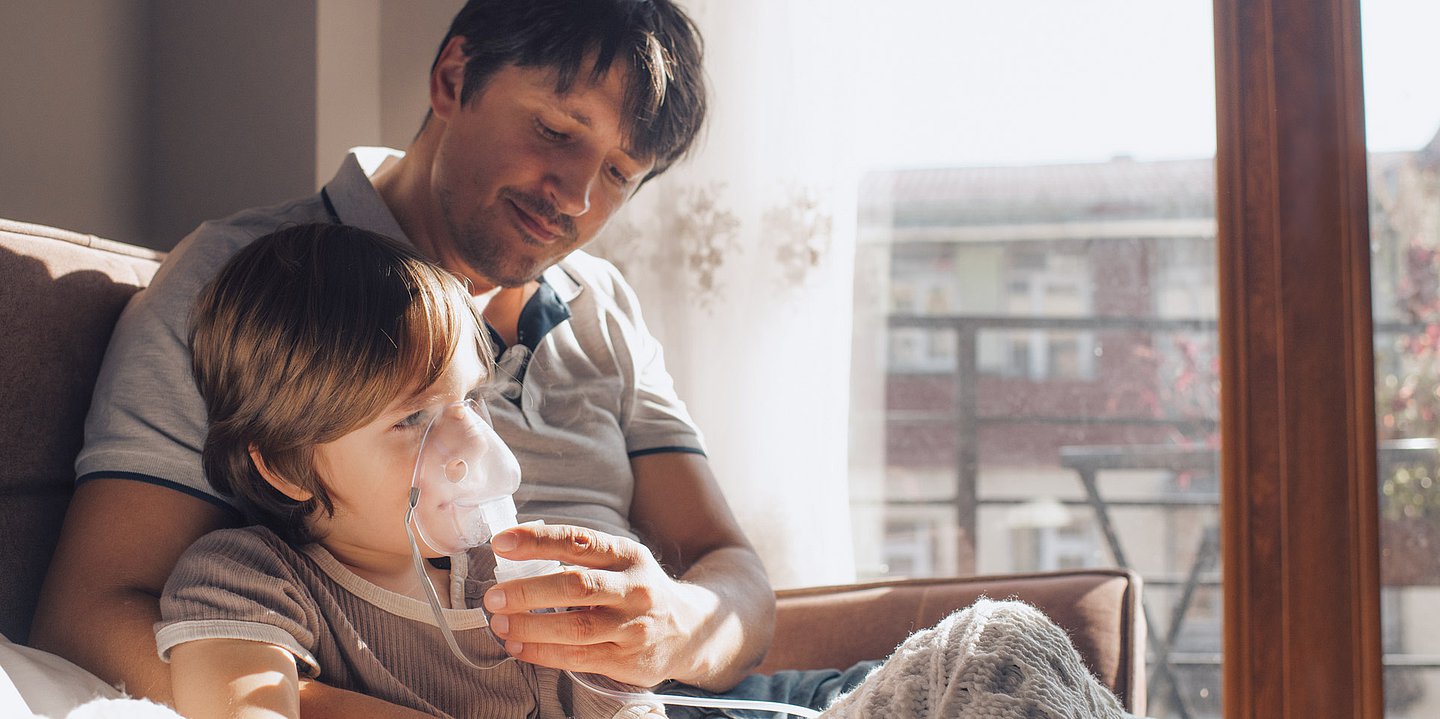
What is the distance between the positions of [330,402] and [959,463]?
1.83m

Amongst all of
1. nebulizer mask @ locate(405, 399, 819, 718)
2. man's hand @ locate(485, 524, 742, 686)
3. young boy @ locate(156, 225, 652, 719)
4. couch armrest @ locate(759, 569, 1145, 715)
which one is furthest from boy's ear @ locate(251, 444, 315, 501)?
couch armrest @ locate(759, 569, 1145, 715)

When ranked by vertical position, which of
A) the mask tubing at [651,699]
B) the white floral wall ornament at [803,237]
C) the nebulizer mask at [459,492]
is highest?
the white floral wall ornament at [803,237]

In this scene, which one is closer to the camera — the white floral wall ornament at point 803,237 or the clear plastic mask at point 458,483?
the clear plastic mask at point 458,483

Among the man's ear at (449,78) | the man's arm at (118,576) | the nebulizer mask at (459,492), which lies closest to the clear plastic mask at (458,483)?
the nebulizer mask at (459,492)

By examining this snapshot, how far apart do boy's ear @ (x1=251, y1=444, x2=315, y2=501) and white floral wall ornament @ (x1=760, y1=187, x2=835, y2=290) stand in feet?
4.34

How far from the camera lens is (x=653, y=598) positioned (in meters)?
0.94

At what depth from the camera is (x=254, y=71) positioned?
1.77 metres

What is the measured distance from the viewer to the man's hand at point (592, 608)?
84 cm

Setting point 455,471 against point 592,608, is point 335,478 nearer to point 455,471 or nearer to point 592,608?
point 455,471

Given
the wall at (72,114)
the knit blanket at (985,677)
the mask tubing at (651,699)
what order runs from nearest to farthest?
the knit blanket at (985,677) < the mask tubing at (651,699) < the wall at (72,114)

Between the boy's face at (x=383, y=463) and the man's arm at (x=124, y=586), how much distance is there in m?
0.13

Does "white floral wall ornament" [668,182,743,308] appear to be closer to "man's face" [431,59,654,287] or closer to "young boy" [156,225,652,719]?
"man's face" [431,59,654,287]

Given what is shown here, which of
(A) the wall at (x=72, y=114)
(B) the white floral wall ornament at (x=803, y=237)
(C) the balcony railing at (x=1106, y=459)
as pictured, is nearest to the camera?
(A) the wall at (x=72, y=114)

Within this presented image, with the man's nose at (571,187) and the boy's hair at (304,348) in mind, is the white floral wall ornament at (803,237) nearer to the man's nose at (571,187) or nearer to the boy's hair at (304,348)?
the man's nose at (571,187)
